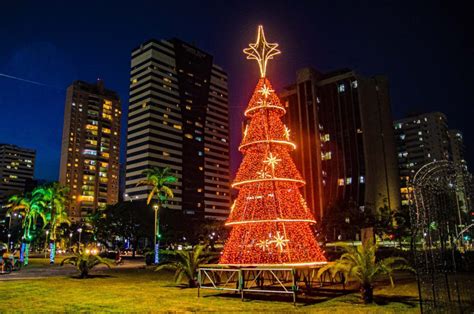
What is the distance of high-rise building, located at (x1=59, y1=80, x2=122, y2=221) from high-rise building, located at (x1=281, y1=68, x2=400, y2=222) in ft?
304

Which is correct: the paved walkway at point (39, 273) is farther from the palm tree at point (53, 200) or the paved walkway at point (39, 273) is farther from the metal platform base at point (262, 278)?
the palm tree at point (53, 200)

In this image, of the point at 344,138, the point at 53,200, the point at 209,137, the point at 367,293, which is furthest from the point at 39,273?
the point at 209,137

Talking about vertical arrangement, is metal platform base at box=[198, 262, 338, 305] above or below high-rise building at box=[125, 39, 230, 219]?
below

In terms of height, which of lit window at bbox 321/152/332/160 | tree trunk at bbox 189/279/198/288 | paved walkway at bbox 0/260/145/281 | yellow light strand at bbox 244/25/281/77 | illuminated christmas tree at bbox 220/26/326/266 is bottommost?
paved walkway at bbox 0/260/145/281

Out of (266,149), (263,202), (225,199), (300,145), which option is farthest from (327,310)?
(225,199)

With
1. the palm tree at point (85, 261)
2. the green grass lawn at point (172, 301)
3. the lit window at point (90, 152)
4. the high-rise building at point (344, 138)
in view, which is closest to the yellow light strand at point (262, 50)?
Result: the green grass lawn at point (172, 301)

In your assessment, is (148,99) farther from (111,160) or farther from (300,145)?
(300,145)

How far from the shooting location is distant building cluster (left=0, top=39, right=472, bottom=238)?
94.6m

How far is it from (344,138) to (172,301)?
86.6m

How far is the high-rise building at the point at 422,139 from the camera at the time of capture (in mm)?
144750

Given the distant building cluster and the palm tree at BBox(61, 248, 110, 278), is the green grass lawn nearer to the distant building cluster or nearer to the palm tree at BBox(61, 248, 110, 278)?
the palm tree at BBox(61, 248, 110, 278)

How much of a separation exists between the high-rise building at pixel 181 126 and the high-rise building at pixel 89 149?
85.0 feet

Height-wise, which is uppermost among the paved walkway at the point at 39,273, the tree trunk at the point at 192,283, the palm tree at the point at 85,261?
the palm tree at the point at 85,261

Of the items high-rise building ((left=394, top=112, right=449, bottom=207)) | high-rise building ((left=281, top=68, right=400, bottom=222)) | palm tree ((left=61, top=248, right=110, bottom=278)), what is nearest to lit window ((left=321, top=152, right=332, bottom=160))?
high-rise building ((left=281, top=68, right=400, bottom=222))
